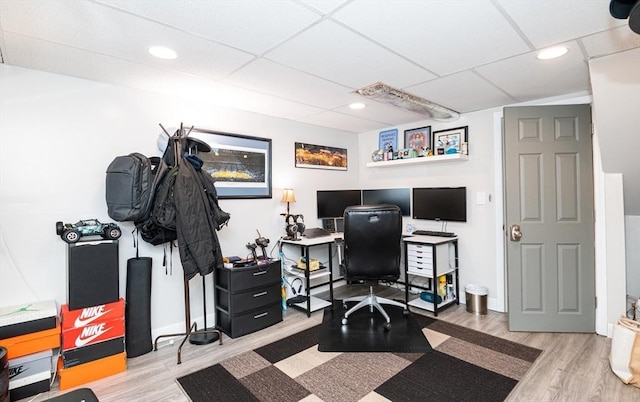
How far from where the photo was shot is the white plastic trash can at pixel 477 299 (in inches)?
138

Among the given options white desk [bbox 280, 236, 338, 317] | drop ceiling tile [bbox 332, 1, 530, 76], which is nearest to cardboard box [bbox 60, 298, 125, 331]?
white desk [bbox 280, 236, 338, 317]

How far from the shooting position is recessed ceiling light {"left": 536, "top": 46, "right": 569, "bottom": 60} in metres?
2.15

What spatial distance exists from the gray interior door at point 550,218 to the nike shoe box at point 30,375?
3.82 meters

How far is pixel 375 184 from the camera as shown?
4.78m

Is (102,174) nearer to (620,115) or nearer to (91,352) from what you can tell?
(91,352)

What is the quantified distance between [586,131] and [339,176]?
9.17 feet

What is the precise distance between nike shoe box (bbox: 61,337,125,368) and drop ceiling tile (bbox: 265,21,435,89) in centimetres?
244

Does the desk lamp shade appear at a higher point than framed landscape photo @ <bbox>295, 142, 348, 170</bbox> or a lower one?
lower

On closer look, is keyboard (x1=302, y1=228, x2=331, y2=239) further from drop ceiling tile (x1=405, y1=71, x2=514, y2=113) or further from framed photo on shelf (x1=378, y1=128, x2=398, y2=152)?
drop ceiling tile (x1=405, y1=71, x2=514, y2=113)

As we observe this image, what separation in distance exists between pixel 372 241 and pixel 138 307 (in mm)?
2137

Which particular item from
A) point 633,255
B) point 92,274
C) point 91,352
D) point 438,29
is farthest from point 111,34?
point 633,255

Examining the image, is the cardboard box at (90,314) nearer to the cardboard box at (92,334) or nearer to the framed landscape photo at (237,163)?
the cardboard box at (92,334)

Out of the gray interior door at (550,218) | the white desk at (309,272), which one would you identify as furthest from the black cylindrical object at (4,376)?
the gray interior door at (550,218)

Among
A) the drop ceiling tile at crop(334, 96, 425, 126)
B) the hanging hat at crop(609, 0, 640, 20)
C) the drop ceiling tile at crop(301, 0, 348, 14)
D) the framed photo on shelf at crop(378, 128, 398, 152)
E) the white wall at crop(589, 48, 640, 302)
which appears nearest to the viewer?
the hanging hat at crop(609, 0, 640, 20)
